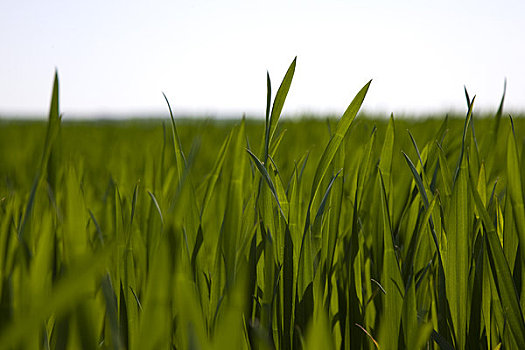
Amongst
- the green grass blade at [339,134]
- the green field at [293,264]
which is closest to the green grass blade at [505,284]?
the green field at [293,264]

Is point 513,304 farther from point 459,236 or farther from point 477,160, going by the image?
point 477,160

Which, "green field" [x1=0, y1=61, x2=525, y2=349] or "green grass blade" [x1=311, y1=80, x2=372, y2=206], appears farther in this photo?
"green grass blade" [x1=311, y1=80, x2=372, y2=206]

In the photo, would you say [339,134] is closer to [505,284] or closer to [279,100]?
[279,100]

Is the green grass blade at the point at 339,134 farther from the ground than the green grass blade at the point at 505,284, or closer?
farther from the ground

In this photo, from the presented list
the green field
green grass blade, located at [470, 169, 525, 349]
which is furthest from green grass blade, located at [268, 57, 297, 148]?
green grass blade, located at [470, 169, 525, 349]

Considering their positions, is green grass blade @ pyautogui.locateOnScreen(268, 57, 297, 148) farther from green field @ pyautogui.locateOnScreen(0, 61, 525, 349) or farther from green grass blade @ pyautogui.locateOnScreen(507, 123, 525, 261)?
green grass blade @ pyautogui.locateOnScreen(507, 123, 525, 261)

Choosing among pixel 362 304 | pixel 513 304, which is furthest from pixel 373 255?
pixel 513 304

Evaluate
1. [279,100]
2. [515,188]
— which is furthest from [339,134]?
[515,188]

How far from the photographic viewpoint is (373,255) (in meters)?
0.60

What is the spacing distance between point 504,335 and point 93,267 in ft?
1.26

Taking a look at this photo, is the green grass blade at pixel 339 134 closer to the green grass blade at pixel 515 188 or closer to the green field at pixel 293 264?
the green field at pixel 293 264

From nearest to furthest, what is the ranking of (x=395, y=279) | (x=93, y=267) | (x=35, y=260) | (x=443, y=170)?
1. (x=93, y=267)
2. (x=35, y=260)
3. (x=395, y=279)
4. (x=443, y=170)

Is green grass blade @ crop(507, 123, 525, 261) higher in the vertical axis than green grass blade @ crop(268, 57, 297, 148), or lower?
lower

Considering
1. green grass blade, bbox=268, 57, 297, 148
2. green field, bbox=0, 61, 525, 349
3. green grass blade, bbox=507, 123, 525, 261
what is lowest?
green field, bbox=0, 61, 525, 349
